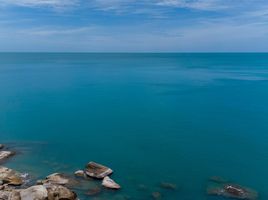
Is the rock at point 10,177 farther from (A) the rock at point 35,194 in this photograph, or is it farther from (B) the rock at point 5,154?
(B) the rock at point 5,154

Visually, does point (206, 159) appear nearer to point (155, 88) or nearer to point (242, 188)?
point (242, 188)

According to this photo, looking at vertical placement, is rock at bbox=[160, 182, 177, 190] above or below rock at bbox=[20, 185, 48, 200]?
below

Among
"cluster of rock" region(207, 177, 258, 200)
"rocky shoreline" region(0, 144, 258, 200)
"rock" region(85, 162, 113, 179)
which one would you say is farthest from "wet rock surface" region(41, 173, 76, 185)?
"cluster of rock" region(207, 177, 258, 200)

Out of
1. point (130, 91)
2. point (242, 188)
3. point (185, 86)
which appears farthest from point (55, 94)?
point (242, 188)

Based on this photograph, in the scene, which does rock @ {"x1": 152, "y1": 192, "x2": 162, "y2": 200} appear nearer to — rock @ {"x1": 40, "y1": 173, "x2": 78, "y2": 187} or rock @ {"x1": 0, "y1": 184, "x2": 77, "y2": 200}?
rock @ {"x1": 0, "y1": 184, "x2": 77, "y2": 200}

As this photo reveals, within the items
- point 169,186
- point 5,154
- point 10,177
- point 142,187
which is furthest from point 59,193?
point 5,154

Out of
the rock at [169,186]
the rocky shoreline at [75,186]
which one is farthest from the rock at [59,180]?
the rock at [169,186]

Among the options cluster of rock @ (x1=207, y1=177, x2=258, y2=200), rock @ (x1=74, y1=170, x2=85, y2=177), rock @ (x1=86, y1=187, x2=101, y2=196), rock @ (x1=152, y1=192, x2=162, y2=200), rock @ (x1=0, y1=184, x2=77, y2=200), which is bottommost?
rock @ (x1=152, y1=192, x2=162, y2=200)
